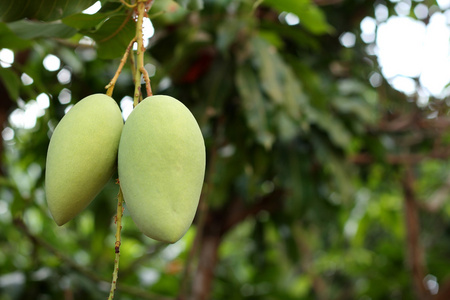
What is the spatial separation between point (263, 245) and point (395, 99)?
83 cm

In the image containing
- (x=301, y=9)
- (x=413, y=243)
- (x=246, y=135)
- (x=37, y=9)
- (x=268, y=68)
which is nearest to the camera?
(x=37, y=9)

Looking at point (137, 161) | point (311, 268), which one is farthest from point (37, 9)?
point (311, 268)

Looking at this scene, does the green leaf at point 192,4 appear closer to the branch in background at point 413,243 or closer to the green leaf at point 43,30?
the green leaf at point 43,30

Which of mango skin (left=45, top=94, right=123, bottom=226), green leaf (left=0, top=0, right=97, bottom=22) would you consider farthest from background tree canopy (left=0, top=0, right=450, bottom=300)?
mango skin (left=45, top=94, right=123, bottom=226)

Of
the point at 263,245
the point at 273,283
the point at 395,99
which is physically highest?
the point at 395,99

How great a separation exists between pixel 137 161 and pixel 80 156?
2.1 inches

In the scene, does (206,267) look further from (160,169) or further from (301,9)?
(160,169)

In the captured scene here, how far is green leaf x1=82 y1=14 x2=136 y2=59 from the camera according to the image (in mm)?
572

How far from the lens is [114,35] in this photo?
588 mm

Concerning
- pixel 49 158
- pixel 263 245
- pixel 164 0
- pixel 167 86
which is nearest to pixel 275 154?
pixel 167 86

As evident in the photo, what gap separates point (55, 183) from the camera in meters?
0.42

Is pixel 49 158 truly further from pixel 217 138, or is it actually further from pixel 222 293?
pixel 222 293

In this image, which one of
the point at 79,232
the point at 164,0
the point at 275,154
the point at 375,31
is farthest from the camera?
the point at 79,232

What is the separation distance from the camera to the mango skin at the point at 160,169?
39 centimetres
